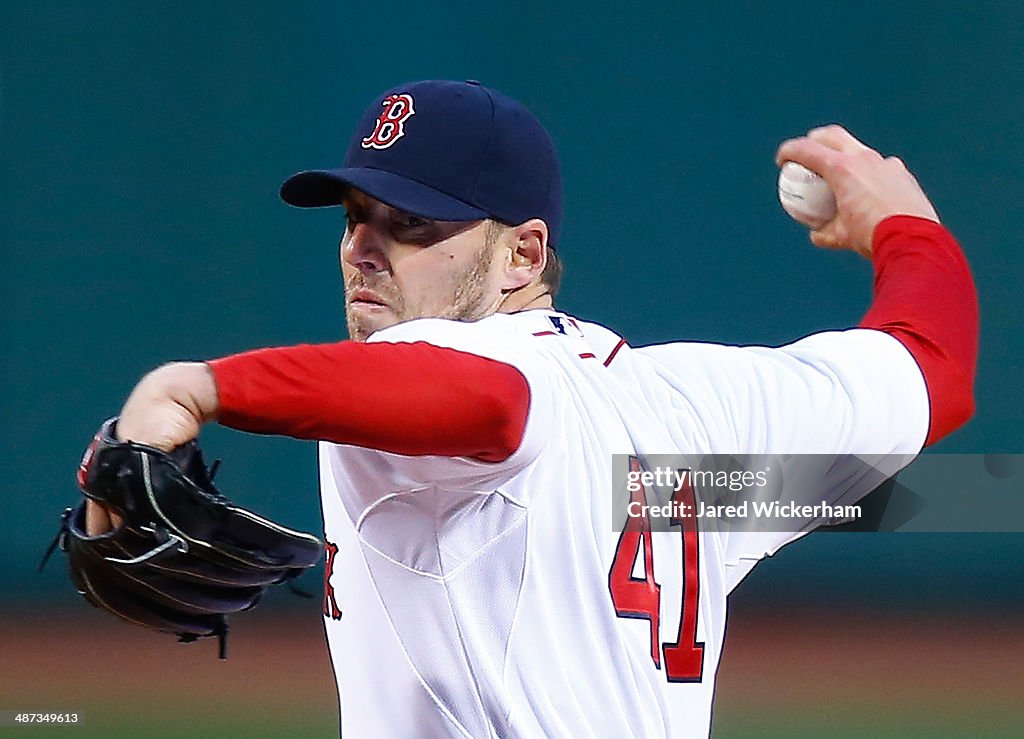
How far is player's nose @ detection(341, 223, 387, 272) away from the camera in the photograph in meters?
1.28

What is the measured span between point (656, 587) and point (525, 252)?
342 millimetres

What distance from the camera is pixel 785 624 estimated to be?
130 inches

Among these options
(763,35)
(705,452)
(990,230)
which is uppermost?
(763,35)

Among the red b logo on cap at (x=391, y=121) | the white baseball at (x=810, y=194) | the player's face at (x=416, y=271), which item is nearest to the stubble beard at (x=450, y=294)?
the player's face at (x=416, y=271)

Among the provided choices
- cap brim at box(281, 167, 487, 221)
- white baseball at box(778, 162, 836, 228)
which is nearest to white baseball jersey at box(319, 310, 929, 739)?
cap brim at box(281, 167, 487, 221)

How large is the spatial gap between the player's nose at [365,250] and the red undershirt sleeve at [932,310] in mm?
448

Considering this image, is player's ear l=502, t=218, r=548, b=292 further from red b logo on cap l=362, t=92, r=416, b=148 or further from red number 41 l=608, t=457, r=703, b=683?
red number 41 l=608, t=457, r=703, b=683

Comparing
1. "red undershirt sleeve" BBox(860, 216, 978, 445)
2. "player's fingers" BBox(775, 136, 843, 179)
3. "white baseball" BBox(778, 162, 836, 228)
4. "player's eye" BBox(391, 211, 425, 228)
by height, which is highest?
"player's fingers" BBox(775, 136, 843, 179)

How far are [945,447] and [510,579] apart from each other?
249cm

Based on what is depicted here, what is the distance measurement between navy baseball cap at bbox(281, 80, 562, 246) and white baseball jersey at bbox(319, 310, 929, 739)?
14 cm

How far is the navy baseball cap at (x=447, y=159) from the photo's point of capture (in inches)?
49.5

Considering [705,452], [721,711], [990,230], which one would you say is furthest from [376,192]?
[990,230]

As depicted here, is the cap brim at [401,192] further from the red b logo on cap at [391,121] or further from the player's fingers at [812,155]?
the player's fingers at [812,155]

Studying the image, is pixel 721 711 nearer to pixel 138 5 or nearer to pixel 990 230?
pixel 990 230
